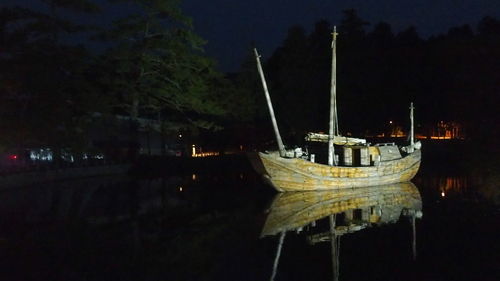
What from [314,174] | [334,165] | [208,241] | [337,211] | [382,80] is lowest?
[208,241]

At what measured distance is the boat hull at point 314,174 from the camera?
85.7 feet

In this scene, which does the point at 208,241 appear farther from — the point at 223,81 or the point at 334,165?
the point at 223,81

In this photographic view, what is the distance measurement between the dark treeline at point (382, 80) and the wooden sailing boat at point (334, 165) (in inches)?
646

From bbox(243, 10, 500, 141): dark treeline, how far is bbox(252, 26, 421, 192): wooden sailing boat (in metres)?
16.4

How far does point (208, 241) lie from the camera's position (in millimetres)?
16672

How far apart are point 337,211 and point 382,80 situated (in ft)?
127

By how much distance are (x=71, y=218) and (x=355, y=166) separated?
15.6 meters

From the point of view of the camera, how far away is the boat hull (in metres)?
26.1

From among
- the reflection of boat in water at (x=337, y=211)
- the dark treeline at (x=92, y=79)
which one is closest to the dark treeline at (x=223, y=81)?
the dark treeline at (x=92, y=79)

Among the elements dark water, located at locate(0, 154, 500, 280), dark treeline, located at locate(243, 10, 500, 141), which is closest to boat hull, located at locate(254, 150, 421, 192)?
dark water, located at locate(0, 154, 500, 280)

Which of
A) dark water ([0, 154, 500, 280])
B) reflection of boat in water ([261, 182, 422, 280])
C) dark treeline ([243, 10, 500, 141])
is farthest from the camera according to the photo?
dark treeline ([243, 10, 500, 141])

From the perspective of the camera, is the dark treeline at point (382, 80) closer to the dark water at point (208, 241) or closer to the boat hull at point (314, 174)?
the boat hull at point (314, 174)

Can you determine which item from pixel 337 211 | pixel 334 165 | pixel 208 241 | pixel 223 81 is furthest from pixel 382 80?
pixel 208 241

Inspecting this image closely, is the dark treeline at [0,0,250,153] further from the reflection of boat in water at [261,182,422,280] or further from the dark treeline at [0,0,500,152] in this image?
the reflection of boat in water at [261,182,422,280]
